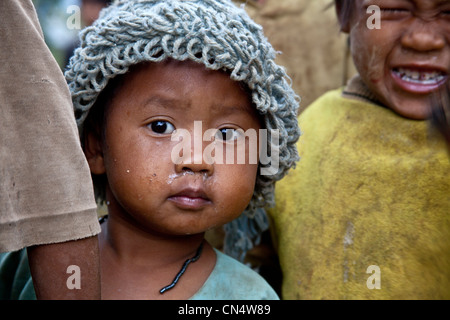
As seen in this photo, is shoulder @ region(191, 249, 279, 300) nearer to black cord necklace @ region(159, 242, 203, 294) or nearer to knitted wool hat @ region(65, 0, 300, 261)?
black cord necklace @ region(159, 242, 203, 294)

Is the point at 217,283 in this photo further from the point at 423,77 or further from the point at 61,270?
the point at 423,77

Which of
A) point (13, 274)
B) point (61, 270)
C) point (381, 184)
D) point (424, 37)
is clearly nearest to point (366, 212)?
point (381, 184)

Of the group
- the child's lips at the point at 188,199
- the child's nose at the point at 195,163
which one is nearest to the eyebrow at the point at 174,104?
the child's nose at the point at 195,163

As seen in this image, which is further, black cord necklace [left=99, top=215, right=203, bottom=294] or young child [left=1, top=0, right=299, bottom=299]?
black cord necklace [left=99, top=215, right=203, bottom=294]

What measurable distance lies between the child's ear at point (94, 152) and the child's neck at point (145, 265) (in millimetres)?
161

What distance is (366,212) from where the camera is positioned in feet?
5.71

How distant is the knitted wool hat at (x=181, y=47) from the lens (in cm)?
133

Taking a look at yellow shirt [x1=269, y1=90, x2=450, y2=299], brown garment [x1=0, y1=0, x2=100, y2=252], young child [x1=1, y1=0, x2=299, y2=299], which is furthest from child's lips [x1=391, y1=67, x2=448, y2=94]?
brown garment [x1=0, y1=0, x2=100, y2=252]

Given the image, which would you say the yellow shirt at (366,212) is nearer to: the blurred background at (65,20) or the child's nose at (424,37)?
the child's nose at (424,37)

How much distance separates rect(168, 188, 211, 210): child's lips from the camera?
1.35m

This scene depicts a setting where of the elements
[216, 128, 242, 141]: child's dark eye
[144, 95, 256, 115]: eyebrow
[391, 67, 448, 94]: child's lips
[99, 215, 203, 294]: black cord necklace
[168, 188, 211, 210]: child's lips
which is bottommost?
[99, 215, 203, 294]: black cord necklace

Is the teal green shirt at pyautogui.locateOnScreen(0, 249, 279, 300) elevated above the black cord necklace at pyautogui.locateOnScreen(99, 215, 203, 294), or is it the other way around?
A: the black cord necklace at pyautogui.locateOnScreen(99, 215, 203, 294)
